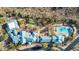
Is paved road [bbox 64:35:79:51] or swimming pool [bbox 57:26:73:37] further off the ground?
swimming pool [bbox 57:26:73:37]

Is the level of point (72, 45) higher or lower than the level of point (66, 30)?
lower

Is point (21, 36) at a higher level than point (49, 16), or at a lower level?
lower

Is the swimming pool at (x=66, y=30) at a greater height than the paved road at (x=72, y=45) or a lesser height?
greater
